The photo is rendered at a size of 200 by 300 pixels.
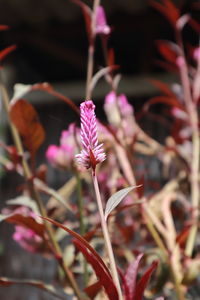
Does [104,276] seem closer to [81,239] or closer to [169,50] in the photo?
[81,239]

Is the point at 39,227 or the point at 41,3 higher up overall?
the point at 41,3

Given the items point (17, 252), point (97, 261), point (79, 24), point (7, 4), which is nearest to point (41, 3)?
point (7, 4)

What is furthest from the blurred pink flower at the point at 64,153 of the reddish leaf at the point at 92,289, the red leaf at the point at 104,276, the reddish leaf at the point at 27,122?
the red leaf at the point at 104,276

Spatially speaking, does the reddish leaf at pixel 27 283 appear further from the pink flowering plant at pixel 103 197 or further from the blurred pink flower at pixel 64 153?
the blurred pink flower at pixel 64 153

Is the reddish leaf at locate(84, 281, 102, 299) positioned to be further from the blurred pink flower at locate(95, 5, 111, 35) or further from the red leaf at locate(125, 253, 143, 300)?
the blurred pink flower at locate(95, 5, 111, 35)

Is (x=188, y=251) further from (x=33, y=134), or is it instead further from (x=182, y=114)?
(x=182, y=114)

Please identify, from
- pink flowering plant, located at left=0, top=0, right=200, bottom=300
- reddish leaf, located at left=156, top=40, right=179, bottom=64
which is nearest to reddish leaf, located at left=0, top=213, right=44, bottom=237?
pink flowering plant, located at left=0, top=0, right=200, bottom=300

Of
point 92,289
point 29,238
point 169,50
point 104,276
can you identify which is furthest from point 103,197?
point 104,276
